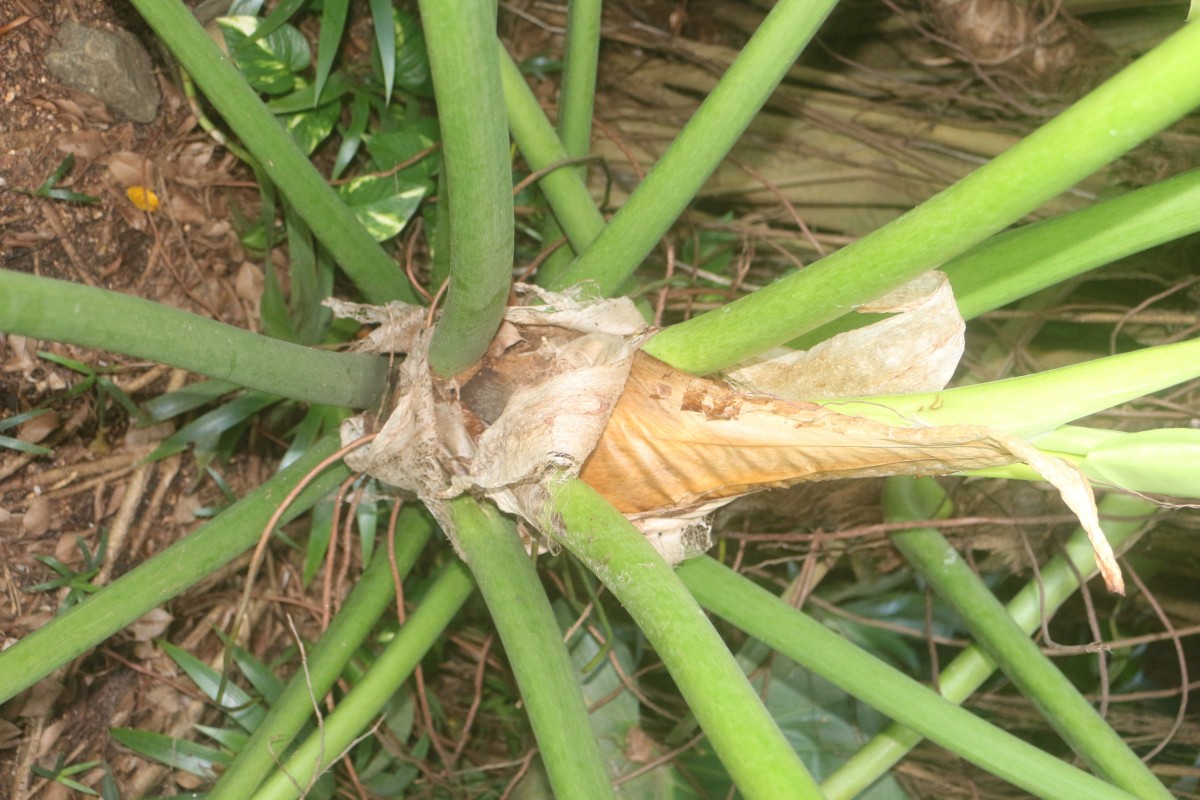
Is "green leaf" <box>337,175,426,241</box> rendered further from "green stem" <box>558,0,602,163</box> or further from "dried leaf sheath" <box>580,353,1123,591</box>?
"dried leaf sheath" <box>580,353,1123,591</box>

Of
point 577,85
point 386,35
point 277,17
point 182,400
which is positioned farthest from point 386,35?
point 182,400

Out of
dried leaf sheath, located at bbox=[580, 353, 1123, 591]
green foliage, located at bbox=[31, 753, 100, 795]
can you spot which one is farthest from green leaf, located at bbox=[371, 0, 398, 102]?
green foliage, located at bbox=[31, 753, 100, 795]

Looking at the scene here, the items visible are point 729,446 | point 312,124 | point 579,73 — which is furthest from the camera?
point 312,124

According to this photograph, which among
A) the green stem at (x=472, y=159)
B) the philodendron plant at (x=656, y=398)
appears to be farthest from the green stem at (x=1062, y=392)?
the green stem at (x=472, y=159)

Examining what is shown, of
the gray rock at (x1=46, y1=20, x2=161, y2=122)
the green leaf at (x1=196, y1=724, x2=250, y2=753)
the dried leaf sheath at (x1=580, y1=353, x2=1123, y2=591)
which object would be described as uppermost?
the gray rock at (x1=46, y1=20, x2=161, y2=122)

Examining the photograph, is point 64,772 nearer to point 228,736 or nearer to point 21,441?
point 228,736

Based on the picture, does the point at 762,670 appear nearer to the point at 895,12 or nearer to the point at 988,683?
the point at 988,683

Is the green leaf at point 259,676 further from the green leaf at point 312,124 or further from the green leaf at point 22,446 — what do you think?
the green leaf at point 312,124
